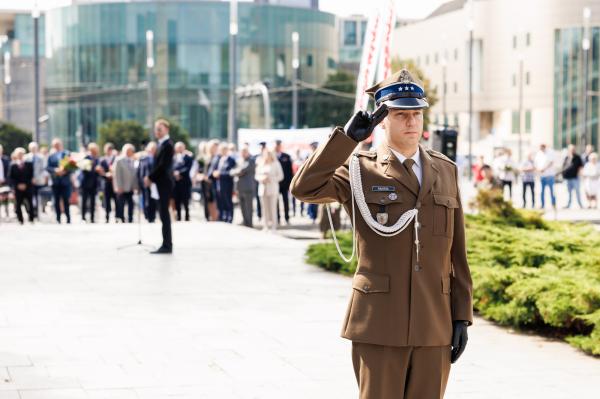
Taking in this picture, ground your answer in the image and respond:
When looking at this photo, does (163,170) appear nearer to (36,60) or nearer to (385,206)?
(385,206)

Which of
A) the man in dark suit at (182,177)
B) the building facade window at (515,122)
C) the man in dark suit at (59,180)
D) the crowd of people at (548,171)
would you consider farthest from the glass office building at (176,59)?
the man in dark suit at (182,177)

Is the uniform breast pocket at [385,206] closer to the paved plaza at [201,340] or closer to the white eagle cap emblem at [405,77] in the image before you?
the white eagle cap emblem at [405,77]

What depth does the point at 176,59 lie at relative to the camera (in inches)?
3467

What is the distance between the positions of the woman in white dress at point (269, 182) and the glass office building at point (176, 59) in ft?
203

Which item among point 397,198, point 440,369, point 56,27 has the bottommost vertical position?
point 440,369

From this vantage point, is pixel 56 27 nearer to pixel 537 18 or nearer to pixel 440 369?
pixel 537 18

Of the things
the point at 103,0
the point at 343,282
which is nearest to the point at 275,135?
the point at 343,282

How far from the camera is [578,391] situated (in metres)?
7.61

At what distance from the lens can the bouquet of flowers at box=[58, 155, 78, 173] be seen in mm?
25828

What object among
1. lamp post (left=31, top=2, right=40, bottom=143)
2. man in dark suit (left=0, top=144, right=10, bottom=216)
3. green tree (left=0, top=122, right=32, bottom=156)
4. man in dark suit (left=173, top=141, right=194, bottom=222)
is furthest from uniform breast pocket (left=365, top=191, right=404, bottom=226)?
green tree (left=0, top=122, right=32, bottom=156)

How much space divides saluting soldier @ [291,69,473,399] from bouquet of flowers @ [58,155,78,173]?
21715mm

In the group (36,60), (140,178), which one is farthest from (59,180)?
(36,60)

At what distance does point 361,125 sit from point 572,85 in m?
100

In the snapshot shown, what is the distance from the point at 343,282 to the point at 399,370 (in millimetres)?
9107
